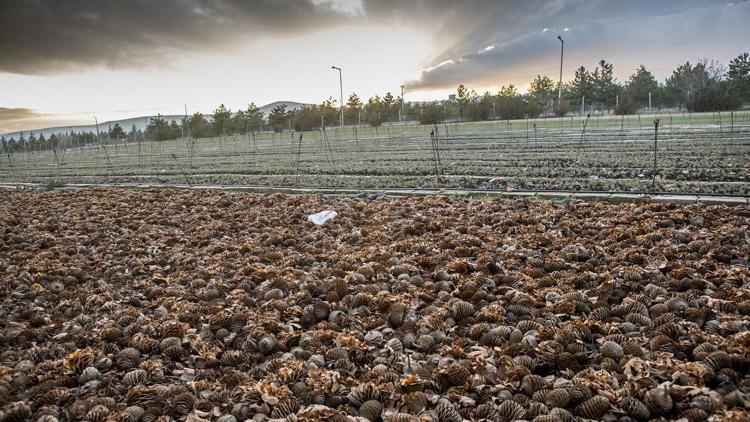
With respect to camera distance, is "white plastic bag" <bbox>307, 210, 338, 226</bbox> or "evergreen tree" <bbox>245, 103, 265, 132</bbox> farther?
"evergreen tree" <bbox>245, 103, 265, 132</bbox>

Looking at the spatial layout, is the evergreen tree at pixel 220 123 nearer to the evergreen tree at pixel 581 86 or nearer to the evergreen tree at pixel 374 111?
the evergreen tree at pixel 374 111

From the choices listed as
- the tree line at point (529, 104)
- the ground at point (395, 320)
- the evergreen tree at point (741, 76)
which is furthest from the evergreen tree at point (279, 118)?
the ground at point (395, 320)

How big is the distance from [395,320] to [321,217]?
4.13 metres

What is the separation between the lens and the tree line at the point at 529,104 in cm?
6075

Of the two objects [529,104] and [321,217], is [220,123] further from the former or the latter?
[321,217]

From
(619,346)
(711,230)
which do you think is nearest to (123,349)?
(619,346)

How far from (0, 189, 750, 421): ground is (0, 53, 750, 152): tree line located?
192ft

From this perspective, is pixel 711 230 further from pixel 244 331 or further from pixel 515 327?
pixel 244 331

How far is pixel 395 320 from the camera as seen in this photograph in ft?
12.2

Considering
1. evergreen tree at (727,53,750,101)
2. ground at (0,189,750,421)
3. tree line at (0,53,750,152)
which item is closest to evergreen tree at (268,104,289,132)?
tree line at (0,53,750,152)

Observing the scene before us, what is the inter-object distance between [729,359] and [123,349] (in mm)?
3868

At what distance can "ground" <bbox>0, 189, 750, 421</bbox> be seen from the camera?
2.64m

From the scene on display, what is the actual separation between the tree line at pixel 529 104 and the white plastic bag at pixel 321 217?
57.5 m

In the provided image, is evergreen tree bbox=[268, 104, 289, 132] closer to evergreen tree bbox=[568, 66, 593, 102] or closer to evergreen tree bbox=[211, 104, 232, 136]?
evergreen tree bbox=[211, 104, 232, 136]
